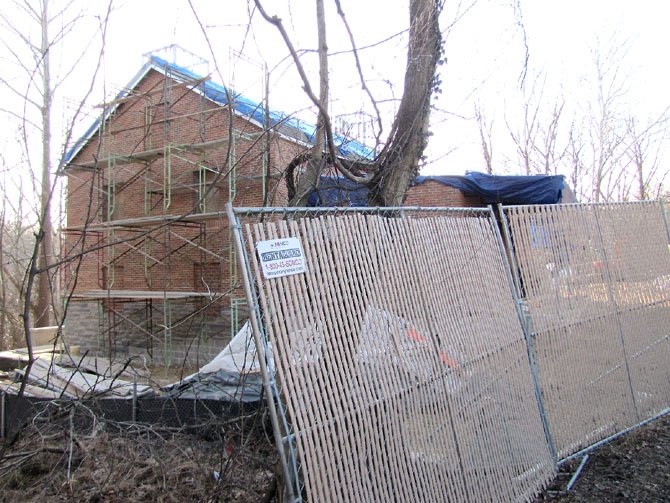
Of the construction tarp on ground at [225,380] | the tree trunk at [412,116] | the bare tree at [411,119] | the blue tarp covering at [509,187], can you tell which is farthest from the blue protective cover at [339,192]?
the blue tarp covering at [509,187]

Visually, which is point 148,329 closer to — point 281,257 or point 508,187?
point 508,187

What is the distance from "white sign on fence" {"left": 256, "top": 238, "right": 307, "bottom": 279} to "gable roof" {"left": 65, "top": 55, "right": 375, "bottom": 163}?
343 centimetres

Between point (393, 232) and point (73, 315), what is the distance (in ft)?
56.5

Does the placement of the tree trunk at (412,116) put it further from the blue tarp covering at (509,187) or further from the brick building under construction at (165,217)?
the blue tarp covering at (509,187)

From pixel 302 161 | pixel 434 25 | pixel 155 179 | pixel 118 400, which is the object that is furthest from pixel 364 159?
pixel 155 179

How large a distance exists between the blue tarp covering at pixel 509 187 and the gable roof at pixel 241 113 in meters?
4.73

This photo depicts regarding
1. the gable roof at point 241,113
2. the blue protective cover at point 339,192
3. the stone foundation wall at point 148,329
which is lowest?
the stone foundation wall at point 148,329

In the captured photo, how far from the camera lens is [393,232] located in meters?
3.72

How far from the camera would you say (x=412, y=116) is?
6227mm

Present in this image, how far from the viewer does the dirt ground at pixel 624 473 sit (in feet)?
14.1

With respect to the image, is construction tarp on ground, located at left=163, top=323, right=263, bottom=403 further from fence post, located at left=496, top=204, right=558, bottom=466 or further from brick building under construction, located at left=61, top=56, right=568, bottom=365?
brick building under construction, located at left=61, top=56, right=568, bottom=365

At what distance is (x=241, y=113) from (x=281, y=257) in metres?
10.8

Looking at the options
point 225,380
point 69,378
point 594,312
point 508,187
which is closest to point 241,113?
point 508,187

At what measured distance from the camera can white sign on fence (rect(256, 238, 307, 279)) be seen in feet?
9.16
